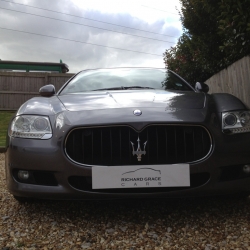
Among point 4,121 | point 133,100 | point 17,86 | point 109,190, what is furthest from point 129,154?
point 17,86

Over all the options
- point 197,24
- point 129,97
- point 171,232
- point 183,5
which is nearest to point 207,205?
point 171,232

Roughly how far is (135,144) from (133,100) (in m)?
0.53

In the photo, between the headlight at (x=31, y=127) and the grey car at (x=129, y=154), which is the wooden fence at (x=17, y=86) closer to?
the headlight at (x=31, y=127)

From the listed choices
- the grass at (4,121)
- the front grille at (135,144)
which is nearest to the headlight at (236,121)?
the front grille at (135,144)

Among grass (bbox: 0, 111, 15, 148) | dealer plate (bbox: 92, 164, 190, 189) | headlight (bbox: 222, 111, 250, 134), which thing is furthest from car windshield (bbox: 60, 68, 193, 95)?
grass (bbox: 0, 111, 15, 148)

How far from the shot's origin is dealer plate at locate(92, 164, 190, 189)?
7.11ft

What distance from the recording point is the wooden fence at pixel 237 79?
525 centimetres

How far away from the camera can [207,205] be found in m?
2.64

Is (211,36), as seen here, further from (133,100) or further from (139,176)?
(139,176)

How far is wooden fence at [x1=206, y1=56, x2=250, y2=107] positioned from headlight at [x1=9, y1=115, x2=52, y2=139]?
137 inches

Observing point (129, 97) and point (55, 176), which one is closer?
point (55, 176)

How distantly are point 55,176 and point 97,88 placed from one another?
4.72 feet

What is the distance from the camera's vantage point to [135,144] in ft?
7.39

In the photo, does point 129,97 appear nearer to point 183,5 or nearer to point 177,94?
point 177,94
